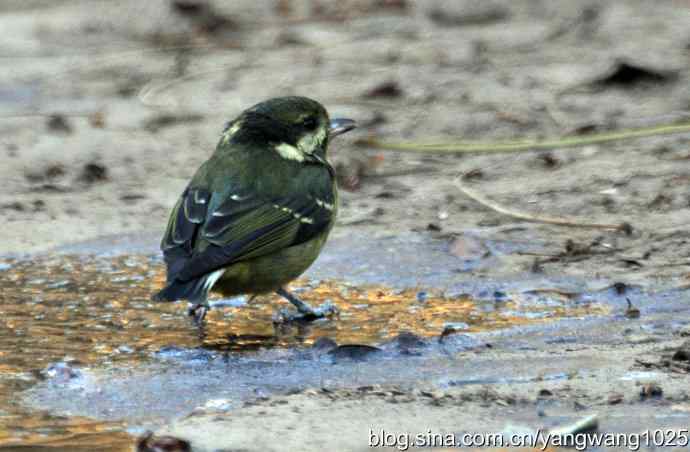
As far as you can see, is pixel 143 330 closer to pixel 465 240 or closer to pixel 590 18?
→ pixel 465 240

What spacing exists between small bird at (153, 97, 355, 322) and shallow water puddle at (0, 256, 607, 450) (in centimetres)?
16

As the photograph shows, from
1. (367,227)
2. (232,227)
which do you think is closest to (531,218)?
(367,227)

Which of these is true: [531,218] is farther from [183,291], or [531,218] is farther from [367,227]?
[183,291]

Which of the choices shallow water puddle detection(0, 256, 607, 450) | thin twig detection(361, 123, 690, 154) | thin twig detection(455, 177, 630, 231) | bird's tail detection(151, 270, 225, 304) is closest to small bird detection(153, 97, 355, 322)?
bird's tail detection(151, 270, 225, 304)

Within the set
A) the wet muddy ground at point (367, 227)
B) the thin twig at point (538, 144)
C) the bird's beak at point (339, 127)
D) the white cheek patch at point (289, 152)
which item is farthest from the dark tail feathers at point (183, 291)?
the thin twig at point (538, 144)

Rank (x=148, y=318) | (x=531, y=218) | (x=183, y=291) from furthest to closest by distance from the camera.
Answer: (x=531, y=218) → (x=148, y=318) → (x=183, y=291)

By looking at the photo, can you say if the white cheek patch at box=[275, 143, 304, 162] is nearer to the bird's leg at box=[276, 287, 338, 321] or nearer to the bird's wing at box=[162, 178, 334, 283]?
the bird's wing at box=[162, 178, 334, 283]

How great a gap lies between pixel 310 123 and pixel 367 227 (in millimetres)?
869

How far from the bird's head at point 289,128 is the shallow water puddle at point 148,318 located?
0.64 m

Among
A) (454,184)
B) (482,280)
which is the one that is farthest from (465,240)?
(454,184)

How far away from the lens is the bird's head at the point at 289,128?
6723 mm

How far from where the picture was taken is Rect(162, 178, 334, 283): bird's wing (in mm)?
5809

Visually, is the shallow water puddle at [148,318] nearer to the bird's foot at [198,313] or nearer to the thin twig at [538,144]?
the bird's foot at [198,313]

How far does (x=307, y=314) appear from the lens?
617cm
